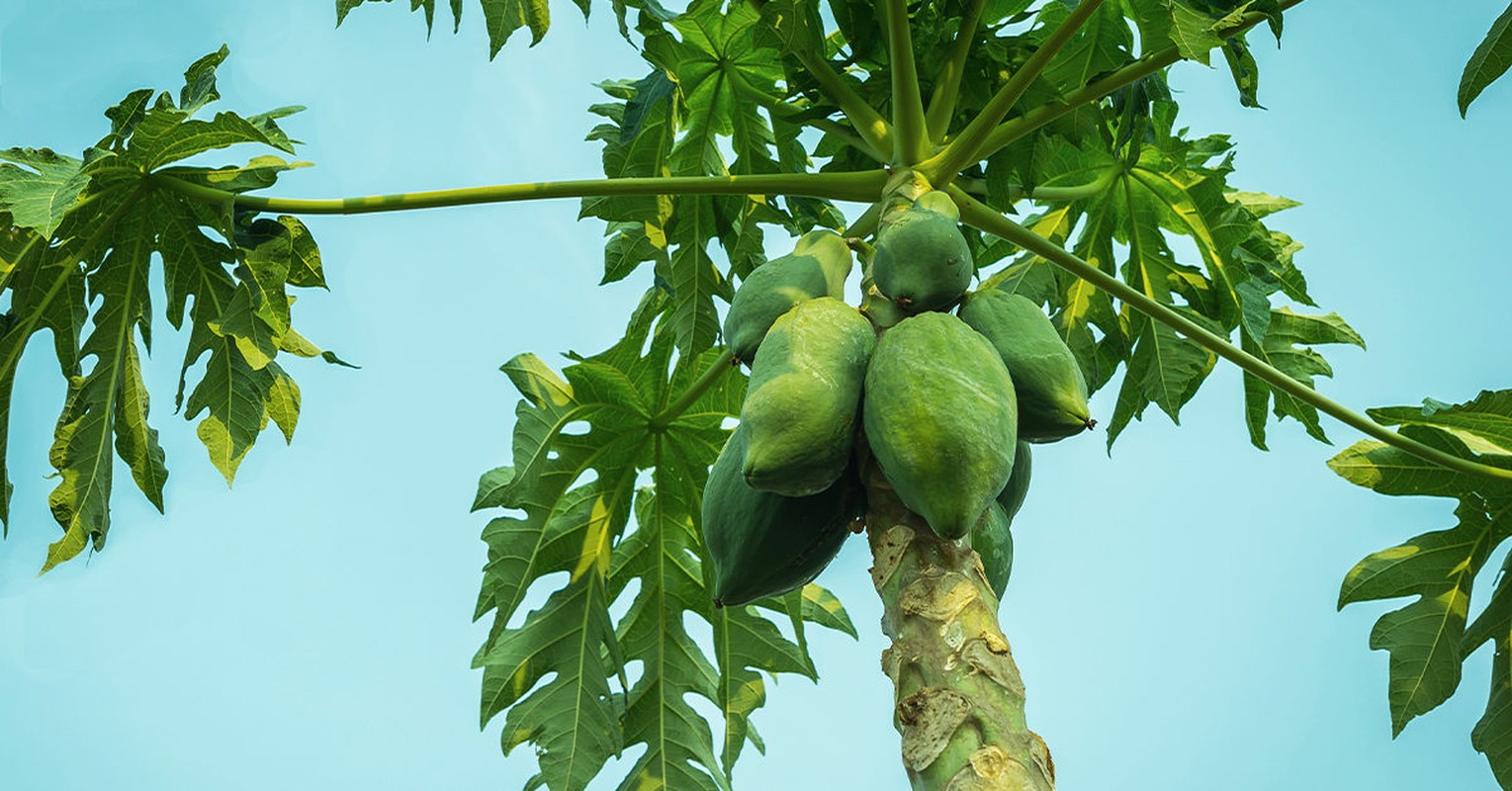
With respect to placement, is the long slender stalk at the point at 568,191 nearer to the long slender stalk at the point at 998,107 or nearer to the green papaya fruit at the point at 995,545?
the long slender stalk at the point at 998,107

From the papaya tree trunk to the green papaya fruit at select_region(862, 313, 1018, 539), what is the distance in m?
0.11

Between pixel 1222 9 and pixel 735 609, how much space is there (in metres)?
1.88

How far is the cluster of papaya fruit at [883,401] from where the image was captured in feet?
5.85

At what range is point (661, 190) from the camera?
272cm

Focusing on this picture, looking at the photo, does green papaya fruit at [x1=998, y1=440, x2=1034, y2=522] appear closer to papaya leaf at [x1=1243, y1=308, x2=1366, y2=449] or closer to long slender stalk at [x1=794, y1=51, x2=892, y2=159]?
long slender stalk at [x1=794, y1=51, x2=892, y2=159]

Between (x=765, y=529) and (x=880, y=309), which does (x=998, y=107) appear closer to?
(x=880, y=309)

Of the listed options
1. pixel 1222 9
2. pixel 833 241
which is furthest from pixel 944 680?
pixel 1222 9

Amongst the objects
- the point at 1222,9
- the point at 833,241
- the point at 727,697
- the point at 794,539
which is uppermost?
the point at 1222,9

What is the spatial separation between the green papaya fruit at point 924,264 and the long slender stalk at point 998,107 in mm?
428

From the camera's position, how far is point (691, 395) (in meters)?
3.09

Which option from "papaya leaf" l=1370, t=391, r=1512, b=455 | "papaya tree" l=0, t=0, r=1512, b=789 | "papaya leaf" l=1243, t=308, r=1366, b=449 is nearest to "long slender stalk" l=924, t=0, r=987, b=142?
"papaya tree" l=0, t=0, r=1512, b=789

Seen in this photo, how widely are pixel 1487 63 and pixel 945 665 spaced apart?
1513 millimetres

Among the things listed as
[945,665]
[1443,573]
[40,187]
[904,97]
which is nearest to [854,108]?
[904,97]

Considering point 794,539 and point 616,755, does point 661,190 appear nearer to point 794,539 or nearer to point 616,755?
point 794,539
